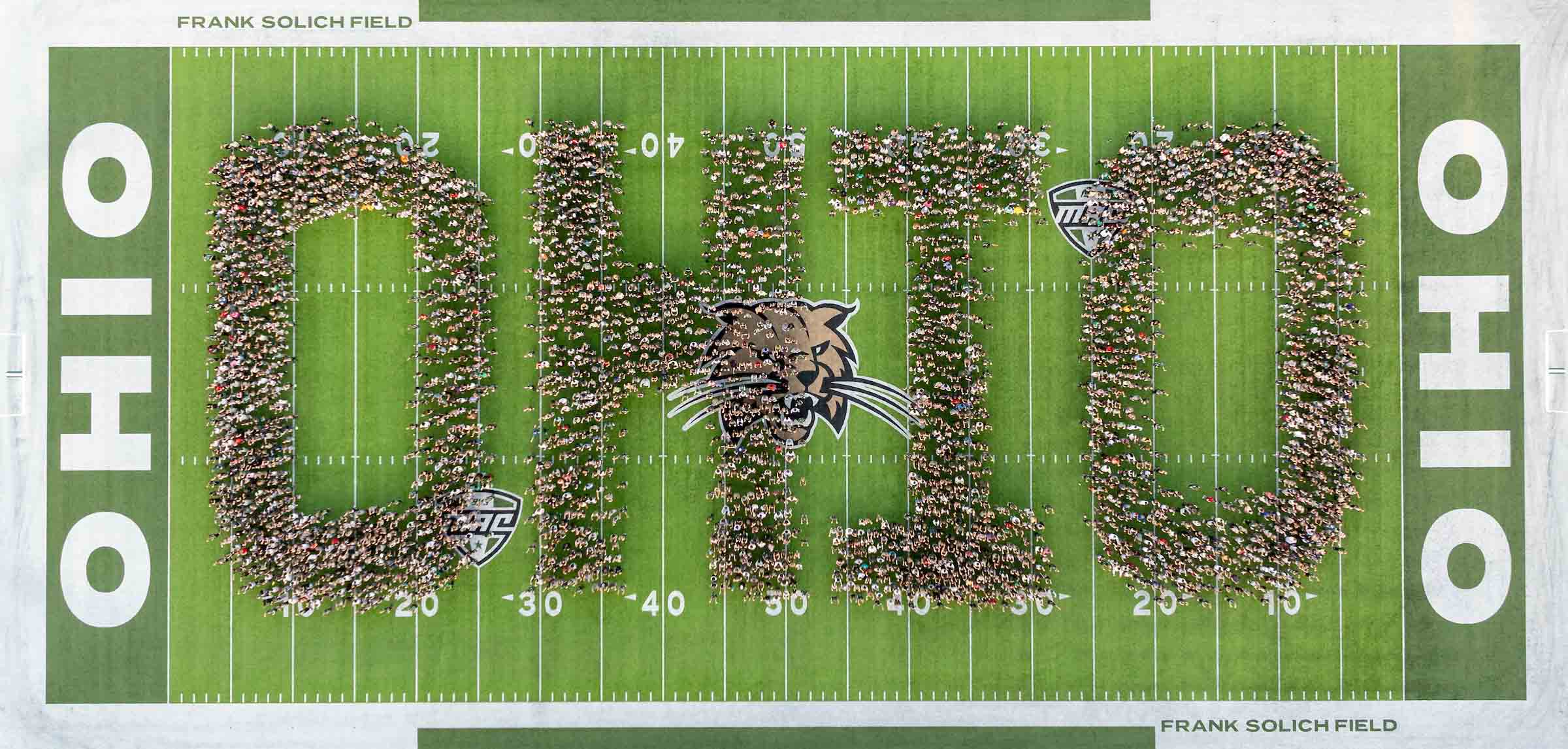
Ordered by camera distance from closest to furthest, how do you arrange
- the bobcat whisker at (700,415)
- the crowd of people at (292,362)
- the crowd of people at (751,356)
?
the crowd of people at (292,362)
the crowd of people at (751,356)
the bobcat whisker at (700,415)

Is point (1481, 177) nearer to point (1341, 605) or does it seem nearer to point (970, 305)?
point (1341, 605)

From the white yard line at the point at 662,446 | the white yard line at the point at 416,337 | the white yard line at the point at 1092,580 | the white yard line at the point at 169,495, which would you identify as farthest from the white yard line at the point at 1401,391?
the white yard line at the point at 169,495

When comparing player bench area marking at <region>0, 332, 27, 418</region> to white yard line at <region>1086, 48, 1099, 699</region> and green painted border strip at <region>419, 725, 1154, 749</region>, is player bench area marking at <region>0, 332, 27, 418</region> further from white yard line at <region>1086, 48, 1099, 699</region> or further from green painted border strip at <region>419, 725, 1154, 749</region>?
white yard line at <region>1086, 48, 1099, 699</region>

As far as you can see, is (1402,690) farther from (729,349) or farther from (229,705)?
(229,705)

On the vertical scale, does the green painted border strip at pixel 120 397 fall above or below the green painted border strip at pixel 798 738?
above

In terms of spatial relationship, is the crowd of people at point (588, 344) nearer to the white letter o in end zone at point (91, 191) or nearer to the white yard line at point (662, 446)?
the white yard line at point (662, 446)

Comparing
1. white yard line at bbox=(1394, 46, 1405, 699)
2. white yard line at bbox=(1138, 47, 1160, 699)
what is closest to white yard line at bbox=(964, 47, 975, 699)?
white yard line at bbox=(1138, 47, 1160, 699)

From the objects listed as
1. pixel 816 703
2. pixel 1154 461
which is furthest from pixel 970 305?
pixel 816 703

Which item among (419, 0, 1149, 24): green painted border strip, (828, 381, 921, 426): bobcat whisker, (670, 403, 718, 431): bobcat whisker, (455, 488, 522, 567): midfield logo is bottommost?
(455, 488, 522, 567): midfield logo
